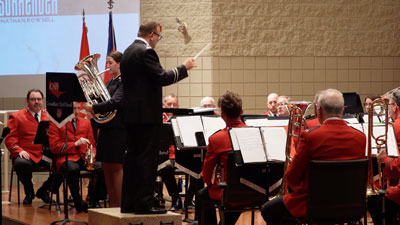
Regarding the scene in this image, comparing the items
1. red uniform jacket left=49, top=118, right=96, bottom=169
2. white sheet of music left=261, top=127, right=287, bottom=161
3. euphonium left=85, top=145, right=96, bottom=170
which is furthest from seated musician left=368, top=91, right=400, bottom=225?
red uniform jacket left=49, top=118, right=96, bottom=169

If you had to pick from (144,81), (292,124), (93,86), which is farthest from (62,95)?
(292,124)

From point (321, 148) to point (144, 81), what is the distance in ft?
4.44

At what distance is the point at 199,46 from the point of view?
30.8 ft

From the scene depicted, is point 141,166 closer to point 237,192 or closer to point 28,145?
point 237,192

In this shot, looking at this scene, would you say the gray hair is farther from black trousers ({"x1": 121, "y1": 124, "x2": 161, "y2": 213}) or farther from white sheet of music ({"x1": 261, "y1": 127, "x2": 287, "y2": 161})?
black trousers ({"x1": 121, "y1": 124, "x2": 161, "y2": 213})

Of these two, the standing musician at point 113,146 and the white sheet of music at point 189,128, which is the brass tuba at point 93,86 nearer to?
the standing musician at point 113,146

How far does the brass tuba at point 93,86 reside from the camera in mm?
5027

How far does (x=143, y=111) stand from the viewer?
4.21 m

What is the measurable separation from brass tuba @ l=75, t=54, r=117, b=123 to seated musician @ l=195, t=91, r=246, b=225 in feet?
3.43

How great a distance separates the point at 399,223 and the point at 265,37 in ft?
17.0

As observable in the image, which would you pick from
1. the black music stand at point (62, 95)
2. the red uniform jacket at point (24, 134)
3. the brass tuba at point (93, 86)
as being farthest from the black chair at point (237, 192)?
the red uniform jacket at point (24, 134)

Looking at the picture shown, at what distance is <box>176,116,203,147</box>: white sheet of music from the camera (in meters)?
5.23

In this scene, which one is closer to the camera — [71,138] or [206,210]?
[206,210]

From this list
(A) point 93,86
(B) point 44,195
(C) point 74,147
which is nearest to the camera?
(A) point 93,86
